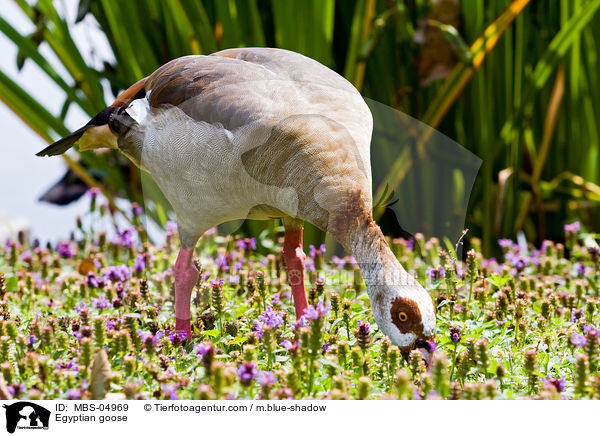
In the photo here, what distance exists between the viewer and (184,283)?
3.40 metres

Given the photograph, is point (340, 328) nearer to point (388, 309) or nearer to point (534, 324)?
point (388, 309)

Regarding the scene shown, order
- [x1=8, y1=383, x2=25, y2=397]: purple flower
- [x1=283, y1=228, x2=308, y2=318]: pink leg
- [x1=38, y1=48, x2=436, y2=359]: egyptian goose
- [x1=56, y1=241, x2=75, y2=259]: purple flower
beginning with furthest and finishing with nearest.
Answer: [x1=56, y1=241, x2=75, y2=259]: purple flower < [x1=283, y1=228, x2=308, y2=318]: pink leg < [x1=38, y1=48, x2=436, y2=359]: egyptian goose < [x1=8, y1=383, x2=25, y2=397]: purple flower

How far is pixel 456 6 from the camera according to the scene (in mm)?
5617

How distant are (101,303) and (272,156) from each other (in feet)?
3.96

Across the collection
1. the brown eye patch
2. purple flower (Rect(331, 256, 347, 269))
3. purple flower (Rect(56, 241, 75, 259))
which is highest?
purple flower (Rect(56, 241, 75, 259))

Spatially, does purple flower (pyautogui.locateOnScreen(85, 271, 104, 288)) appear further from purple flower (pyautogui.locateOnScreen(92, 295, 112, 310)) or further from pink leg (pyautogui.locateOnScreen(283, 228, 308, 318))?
pink leg (pyautogui.locateOnScreen(283, 228, 308, 318))

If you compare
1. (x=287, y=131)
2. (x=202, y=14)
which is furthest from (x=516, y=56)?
(x=287, y=131)

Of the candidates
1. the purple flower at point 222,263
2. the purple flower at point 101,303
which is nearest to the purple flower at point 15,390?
the purple flower at point 101,303

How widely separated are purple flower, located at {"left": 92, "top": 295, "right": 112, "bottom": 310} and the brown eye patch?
1.52 metres

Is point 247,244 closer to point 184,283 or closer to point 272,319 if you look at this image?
point 184,283

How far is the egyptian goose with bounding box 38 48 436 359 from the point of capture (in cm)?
279

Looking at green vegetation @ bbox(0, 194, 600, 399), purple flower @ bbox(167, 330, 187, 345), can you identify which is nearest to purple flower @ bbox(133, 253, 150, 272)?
green vegetation @ bbox(0, 194, 600, 399)

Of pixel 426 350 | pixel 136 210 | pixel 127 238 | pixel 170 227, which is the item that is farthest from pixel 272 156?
pixel 136 210

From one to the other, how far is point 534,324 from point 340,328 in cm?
89
